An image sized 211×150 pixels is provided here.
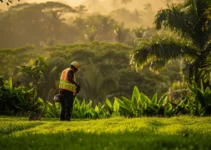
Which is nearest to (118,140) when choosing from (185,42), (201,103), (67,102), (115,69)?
(67,102)

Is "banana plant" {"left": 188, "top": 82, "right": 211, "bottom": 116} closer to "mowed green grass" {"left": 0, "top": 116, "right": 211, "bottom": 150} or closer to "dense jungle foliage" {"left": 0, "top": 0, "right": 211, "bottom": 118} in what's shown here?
"dense jungle foliage" {"left": 0, "top": 0, "right": 211, "bottom": 118}

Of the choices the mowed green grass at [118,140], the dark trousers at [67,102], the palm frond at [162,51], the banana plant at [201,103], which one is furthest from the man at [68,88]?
the palm frond at [162,51]

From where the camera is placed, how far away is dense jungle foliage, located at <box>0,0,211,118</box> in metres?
10.7

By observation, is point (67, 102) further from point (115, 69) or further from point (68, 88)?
point (115, 69)

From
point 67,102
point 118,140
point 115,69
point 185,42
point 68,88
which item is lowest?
point 118,140

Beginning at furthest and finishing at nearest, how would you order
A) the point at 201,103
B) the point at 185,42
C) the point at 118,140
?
the point at 185,42
the point at 201,103
the point at 118,140

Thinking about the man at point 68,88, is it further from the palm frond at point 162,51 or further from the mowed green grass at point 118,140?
the palm frond at point 162,51

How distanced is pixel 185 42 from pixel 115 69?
24.3 metres

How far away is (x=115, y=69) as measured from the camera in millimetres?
40625

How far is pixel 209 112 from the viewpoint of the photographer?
32.9ft

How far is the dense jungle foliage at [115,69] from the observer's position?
10695mm

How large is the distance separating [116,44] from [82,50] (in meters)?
5.13

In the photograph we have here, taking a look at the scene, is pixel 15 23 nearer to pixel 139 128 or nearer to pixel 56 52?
pixel 56 52

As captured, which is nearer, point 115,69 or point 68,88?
point 68,88
